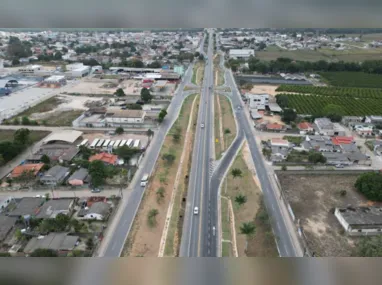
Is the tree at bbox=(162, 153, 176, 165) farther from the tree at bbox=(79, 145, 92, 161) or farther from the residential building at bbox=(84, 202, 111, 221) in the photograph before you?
the residential building at bbox=(84, 202, 111, 221)

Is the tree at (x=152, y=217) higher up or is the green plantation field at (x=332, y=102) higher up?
the green plantation field at (x=332, y=102)

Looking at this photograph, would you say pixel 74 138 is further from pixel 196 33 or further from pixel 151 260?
pixel 196 33

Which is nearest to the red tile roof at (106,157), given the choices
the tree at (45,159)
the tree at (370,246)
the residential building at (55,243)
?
the tree at (45,159)

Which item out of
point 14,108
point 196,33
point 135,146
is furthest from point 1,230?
point 196,33

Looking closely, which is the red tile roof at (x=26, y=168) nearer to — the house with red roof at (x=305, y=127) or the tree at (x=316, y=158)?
the tree at (x=316, y=158)

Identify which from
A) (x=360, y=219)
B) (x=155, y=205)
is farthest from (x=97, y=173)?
(x=360, y=219)

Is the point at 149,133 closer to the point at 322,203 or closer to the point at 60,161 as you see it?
the point at 60,161
